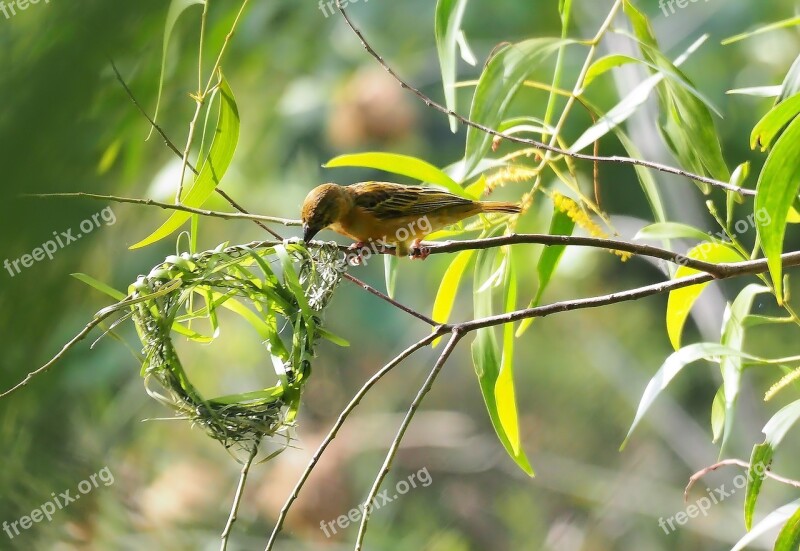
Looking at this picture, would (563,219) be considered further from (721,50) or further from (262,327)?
(721,50)

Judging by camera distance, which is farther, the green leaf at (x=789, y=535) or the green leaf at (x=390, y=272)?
the green leaf at (x=390, y=272)

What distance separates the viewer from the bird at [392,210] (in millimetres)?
2199

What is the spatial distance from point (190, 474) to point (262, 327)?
3951mm

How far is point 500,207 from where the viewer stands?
7.17 ft

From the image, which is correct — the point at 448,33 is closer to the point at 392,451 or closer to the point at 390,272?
the point at 390,272

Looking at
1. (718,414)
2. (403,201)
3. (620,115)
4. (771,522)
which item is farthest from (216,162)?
(771,522)

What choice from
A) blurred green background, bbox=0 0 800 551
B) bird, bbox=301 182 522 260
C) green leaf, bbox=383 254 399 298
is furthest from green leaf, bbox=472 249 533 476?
blurred green background, bbox=0 0 800 551

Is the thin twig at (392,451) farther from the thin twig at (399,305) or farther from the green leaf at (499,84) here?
the green leaf at (499,84)

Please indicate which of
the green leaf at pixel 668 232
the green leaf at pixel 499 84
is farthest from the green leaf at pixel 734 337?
the green leaf at pixel 499 84

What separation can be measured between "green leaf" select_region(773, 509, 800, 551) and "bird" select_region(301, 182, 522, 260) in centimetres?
93

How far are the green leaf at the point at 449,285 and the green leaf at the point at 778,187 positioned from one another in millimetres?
699

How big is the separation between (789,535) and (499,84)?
3.11 ft

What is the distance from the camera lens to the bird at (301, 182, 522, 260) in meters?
2.20

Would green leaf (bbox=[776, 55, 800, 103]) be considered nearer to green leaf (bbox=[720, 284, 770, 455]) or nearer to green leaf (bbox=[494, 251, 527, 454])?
green leaf (bbox=[720, 284, 770, 455])
